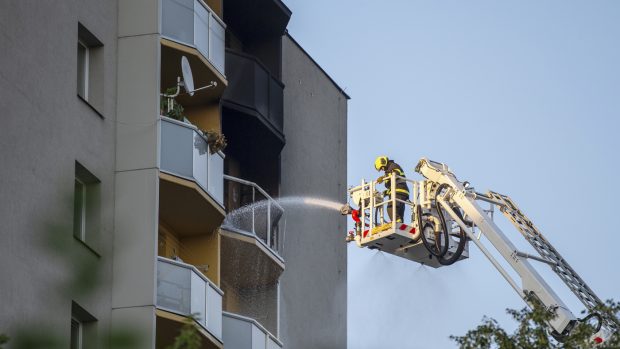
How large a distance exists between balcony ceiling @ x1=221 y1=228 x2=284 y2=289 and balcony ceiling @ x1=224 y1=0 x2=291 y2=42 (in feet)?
20.8

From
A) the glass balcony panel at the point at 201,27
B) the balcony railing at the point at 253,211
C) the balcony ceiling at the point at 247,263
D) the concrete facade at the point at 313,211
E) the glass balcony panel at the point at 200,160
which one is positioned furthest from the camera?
the concrete facade at the point at 313,211

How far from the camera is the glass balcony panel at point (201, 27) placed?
79.5 ft

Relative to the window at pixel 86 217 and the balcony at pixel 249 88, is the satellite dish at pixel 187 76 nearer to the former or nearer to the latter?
the balcony at pixel 249 88

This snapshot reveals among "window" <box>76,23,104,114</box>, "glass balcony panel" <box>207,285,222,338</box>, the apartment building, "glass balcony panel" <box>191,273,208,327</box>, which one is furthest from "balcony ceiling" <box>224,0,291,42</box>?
"glass balcony panel" <box>191,273,208,327</box>

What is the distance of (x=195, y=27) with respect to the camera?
24.2m

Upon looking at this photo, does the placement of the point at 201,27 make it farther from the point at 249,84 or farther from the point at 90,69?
the point at 90,69

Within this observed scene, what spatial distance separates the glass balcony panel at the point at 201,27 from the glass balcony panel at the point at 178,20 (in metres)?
0.17

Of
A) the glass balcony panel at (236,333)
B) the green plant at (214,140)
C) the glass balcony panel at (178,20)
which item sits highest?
the glass balcony panel at (178,20)

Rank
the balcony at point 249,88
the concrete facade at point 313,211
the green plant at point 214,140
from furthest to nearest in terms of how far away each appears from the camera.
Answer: the concrete facade at point 313,211 < the balcony at point 249,88 < the green plant at point 214,140

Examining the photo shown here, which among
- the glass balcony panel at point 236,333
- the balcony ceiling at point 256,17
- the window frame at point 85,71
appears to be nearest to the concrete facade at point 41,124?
the window frame at point 85,71

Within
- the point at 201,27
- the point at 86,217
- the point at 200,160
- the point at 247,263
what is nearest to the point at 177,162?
the point at 200,160

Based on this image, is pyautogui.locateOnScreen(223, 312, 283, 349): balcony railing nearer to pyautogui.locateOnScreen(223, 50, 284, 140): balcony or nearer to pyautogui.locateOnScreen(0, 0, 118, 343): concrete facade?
pyautogui.locateOnScreen(0, 0, 118, 343): concrete facade

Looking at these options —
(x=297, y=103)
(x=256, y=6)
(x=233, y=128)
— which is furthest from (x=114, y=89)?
(x=297, y=103)

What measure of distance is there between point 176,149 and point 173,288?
277 centimetres
